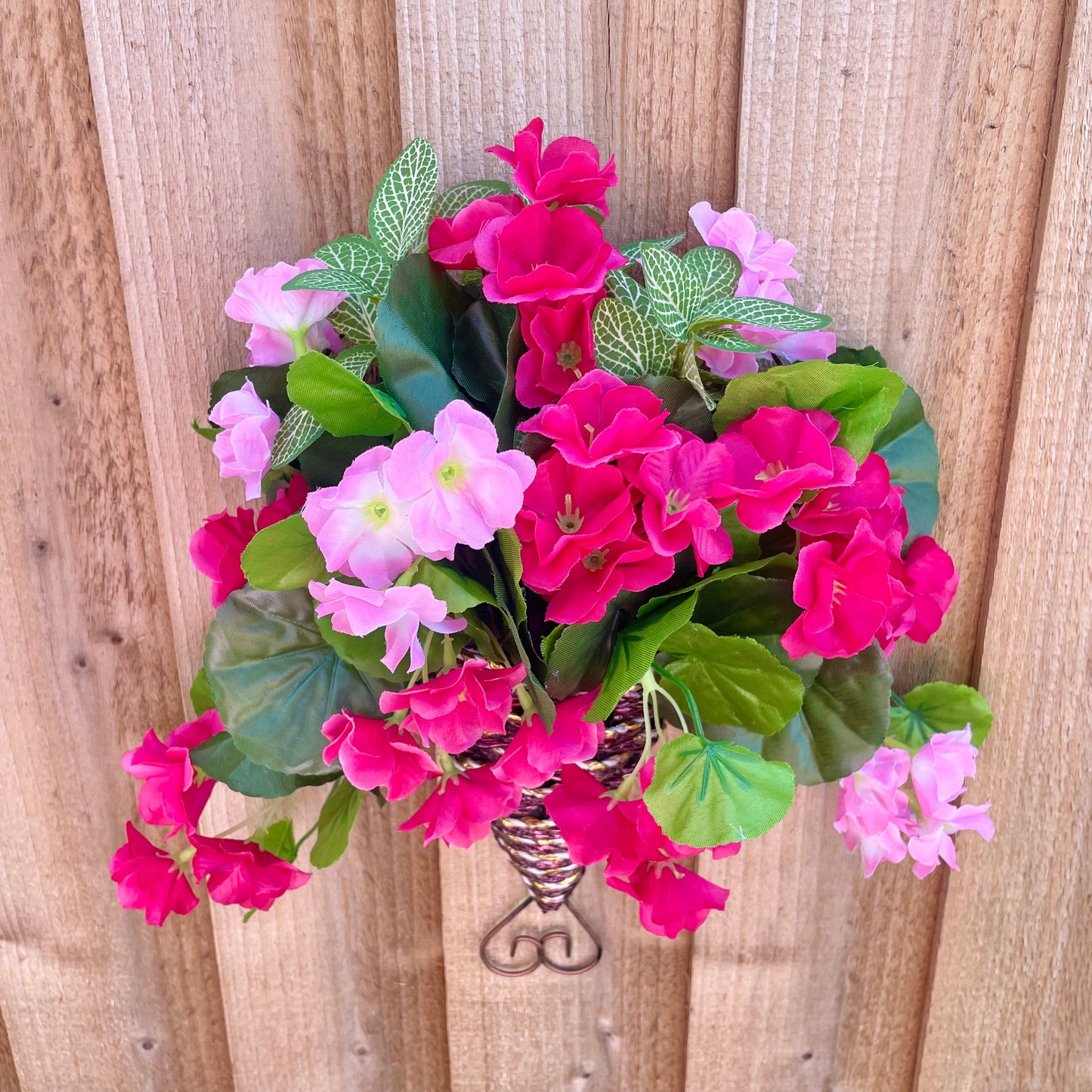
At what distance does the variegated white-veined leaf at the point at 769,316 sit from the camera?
47 cm

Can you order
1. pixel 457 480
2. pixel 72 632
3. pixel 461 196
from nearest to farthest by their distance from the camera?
pixel 457 480 → pixel 461 196 → pixel 72 632

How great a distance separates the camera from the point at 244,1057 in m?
0.88

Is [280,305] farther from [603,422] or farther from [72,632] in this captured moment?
[72,632]

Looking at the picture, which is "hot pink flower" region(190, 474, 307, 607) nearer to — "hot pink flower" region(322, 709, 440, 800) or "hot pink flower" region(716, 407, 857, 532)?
"hot pink flower" region(322, 709, 440, 800)

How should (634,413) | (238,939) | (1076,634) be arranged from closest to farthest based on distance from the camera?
(634,413) < (1076,634) < (238,939)

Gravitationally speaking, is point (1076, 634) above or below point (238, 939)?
above

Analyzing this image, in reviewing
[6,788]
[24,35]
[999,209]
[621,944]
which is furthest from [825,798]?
[24,35]

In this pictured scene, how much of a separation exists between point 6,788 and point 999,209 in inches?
36.5

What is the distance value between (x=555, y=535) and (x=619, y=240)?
0.98ft

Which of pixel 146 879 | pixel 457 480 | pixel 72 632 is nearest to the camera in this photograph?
pixel 457 480

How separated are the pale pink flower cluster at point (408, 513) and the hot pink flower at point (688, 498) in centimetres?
6

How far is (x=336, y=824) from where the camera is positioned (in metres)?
0.66

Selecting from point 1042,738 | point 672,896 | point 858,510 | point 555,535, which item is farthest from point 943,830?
point 555,535

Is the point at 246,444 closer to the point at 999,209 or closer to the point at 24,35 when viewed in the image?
the point at 24,35
